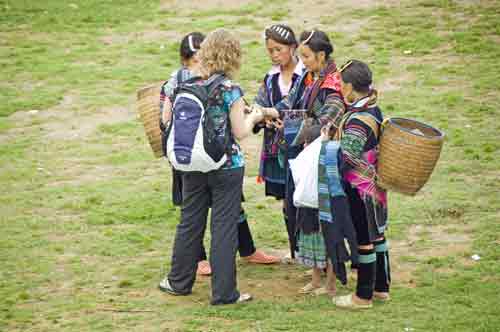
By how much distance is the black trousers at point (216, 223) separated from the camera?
5.99 metres

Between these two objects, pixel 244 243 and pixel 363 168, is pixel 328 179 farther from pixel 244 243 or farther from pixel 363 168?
pixel 244 243

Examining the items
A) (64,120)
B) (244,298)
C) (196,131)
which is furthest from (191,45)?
(64,120)

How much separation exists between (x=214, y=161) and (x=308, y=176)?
2.06ft

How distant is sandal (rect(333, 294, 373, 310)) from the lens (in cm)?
595

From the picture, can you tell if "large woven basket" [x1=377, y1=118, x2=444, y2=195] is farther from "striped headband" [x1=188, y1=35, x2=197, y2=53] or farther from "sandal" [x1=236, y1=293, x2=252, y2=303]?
"striped headband" [x1=188, y1=35, x2=197, y2=53]

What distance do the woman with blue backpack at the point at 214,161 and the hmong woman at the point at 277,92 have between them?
0.35 metres

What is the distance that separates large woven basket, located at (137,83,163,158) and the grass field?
1.00 m

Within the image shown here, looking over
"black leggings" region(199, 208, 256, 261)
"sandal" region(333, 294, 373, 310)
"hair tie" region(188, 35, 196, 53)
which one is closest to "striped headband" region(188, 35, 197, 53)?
"hair tie" region(188, 35, 196, 53)

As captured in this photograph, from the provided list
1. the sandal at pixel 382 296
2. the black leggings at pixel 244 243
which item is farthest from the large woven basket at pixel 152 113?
the sandal at pixel 382 296

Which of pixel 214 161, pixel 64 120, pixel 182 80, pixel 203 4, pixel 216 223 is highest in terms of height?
pixel 182 80

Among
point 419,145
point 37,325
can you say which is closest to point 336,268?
point 419,145

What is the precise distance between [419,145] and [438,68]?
23.1 feet

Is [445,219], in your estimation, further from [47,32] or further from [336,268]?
[47,32]

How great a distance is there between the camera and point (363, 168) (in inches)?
224
